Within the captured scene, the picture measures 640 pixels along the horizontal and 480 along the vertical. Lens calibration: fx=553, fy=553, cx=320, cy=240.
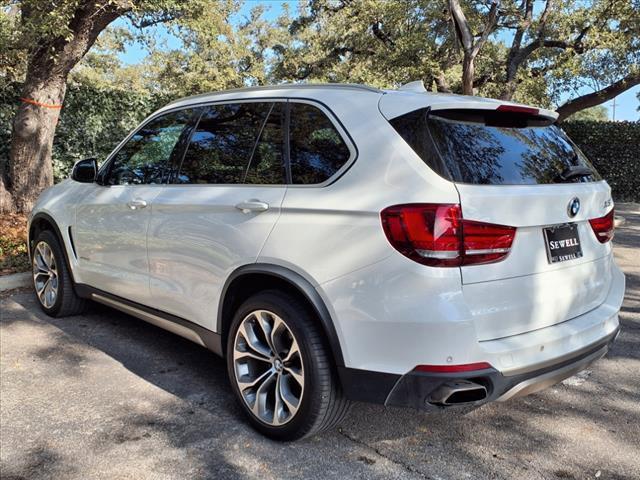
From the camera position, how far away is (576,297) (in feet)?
8.88

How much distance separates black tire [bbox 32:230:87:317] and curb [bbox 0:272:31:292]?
3.78ft

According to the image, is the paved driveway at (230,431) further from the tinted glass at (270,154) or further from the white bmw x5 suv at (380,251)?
the tinted glass at (270,154)

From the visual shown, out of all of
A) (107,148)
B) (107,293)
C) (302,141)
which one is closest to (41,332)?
(107,293)

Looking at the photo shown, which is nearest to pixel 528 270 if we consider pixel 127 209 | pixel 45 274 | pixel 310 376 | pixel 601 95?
pixel 310 376

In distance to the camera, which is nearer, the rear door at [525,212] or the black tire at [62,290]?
the rear door at [525,212]

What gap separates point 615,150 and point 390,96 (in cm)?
1562

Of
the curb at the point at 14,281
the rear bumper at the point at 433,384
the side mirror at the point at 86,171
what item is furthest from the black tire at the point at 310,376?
the curb at the point at 14,281

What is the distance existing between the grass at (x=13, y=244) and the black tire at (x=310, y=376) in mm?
4503

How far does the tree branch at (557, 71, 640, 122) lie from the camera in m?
13.1

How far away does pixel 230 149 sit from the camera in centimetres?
330

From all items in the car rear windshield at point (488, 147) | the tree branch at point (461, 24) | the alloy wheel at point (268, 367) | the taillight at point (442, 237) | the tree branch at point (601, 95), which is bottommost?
the alloy wheel at point (268, 367)

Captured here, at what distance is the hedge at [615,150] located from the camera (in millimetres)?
15766

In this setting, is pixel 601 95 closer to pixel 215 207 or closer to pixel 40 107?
pixel 40 107

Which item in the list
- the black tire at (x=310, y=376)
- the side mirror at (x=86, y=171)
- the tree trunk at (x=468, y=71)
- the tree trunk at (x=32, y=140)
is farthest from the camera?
the tree trunk at (x=468, y=71)
